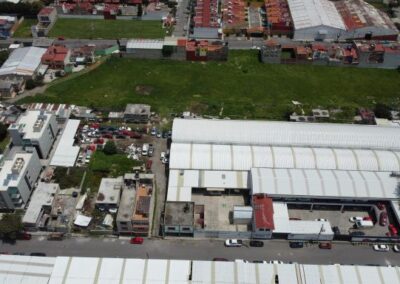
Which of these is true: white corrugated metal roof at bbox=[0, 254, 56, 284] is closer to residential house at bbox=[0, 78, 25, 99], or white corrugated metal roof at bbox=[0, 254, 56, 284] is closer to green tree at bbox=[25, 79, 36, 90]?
residential house at bbox=[0, 78, 25, 99]

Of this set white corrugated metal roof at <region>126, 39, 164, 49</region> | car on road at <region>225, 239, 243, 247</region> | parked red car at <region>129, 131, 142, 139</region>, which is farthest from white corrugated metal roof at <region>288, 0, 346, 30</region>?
car on road at <region>225, 239, 243, 247</region>

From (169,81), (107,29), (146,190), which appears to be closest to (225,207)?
(146,190)

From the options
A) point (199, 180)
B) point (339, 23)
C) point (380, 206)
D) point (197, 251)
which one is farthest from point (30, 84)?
point (339, 23)

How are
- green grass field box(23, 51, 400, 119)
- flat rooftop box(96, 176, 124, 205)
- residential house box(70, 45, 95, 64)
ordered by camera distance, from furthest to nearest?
residential house box(70, 45, 95, 64)
green grass field box(23, 51, 400, 119)
flat rooftop box(96, 176, 124, 205)

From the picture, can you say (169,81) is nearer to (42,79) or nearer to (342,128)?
(42,79)

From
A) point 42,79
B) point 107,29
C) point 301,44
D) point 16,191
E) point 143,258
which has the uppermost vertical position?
point 107,29

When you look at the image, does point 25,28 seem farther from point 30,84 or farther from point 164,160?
point 164,160

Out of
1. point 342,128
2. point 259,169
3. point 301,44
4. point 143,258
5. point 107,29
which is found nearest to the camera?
point 143,258
